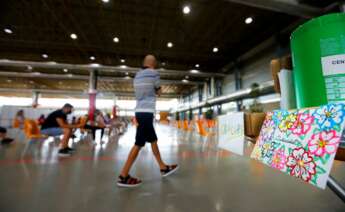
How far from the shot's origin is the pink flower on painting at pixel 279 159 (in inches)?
18.5

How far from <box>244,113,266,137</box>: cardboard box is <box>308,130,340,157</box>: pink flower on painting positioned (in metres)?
0.27

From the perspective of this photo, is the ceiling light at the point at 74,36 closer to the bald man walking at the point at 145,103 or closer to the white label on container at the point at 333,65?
the bald man walking at the point at 145,103

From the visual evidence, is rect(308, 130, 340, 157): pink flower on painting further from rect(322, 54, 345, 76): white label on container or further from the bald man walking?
the bald man walking

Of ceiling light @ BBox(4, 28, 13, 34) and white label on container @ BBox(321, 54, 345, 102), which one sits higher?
ceiling light @ BBox(4, 28, 13, 34)

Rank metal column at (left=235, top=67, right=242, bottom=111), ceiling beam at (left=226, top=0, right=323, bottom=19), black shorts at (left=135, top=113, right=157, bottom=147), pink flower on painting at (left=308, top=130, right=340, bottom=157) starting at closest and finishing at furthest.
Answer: pink flower on painting at (left=308, top=130, right=340, bottom=157)
black shorts at (left=135, top=113, right=157, bottom=147)
ceiling beam at (left=226, top=0, right=323, bottom=19)
metal column at (left=235, top=67, right=242, bottom=111)

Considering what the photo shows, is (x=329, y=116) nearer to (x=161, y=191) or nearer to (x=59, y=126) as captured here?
(x=161, y=191)

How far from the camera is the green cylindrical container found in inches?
17.6

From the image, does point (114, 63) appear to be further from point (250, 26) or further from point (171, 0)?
point (250, 26)

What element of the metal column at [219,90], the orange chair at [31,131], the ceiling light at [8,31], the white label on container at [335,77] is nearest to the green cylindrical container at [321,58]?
the white label on container at [335,77]

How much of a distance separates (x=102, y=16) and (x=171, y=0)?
256 cm

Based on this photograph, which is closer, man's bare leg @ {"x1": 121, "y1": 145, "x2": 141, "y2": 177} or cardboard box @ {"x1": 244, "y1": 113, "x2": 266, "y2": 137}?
cardboard box @ {"x1": 244, "y1": 113, "x2": 266, "y2": 137}

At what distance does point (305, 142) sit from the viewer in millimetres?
424

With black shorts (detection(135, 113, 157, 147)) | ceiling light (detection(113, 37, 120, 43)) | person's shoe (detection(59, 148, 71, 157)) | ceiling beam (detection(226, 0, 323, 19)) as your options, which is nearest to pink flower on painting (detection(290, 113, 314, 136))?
black shorts (detection(135, 113, 157, 147))

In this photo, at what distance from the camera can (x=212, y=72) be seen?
11.6m
